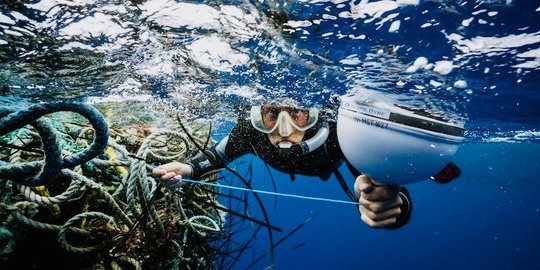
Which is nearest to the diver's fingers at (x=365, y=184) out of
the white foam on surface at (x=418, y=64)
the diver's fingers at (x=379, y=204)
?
the diver's fingers at (x=379, y=204)

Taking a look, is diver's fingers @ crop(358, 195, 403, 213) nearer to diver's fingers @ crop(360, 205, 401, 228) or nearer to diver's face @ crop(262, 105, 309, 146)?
diver's fingers @ crop(360, 205, 401, 228)

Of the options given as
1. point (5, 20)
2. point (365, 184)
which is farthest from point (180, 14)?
point (365, 184)

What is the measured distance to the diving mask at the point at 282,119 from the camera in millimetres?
4852

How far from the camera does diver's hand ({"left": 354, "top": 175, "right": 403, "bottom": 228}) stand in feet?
8.42

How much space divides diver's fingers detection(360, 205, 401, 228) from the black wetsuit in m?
1.25

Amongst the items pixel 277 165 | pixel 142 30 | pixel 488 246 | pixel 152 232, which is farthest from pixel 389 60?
pixel 488 246

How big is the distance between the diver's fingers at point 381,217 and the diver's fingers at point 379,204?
4 cm

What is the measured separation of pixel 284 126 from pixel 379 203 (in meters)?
2.47

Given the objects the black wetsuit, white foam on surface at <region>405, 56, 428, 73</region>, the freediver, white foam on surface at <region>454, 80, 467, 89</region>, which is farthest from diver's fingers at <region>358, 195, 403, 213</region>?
white foam on surface at <region>454, 80, 467, 89</region>

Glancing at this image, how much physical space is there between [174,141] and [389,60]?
4.65 metres

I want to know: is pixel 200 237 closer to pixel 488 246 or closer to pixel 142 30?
pixel 142 30

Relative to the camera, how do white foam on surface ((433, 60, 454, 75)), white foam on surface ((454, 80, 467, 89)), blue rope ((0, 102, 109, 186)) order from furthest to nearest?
white foam on surface ((454, 80, 467, 89))
white foam on surface ((433, 60, 454, 75))
blue rope ((0, 102, 109, 186))

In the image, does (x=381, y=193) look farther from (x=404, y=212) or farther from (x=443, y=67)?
(x=443, y=67)

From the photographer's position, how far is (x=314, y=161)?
481cm
